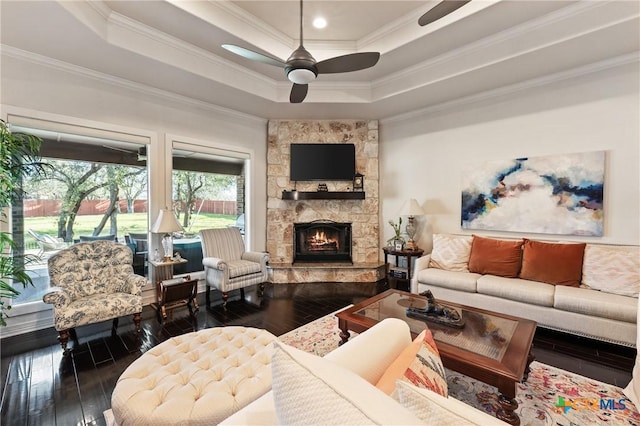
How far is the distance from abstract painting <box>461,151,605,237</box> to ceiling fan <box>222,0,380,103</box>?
2547 mm

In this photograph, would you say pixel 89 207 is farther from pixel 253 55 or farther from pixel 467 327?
pixel 467 327

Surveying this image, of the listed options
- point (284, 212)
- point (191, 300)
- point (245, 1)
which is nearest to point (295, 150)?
point (284, 212)

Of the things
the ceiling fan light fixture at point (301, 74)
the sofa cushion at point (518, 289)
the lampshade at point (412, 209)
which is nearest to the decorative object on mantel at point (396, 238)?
the lampshade at point (412, 209)

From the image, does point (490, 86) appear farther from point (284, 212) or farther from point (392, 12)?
point (284, 212)

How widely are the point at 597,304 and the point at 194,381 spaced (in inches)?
135

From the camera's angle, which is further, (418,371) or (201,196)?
(201,196)

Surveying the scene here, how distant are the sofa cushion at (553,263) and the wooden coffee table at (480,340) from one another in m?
1.34

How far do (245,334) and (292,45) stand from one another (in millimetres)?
3535

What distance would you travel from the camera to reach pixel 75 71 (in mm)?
3240

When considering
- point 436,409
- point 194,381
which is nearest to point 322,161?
point 194,381

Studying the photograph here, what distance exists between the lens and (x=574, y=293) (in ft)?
9.19

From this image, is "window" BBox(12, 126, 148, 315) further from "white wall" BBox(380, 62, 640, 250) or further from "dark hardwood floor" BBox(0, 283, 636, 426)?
"white wall" BBox(380, 62, 640, 250)

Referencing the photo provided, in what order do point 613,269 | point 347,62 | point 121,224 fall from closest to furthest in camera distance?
point 347,62, point 613,269, point 121,224

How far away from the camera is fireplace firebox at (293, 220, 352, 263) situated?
5.25m
